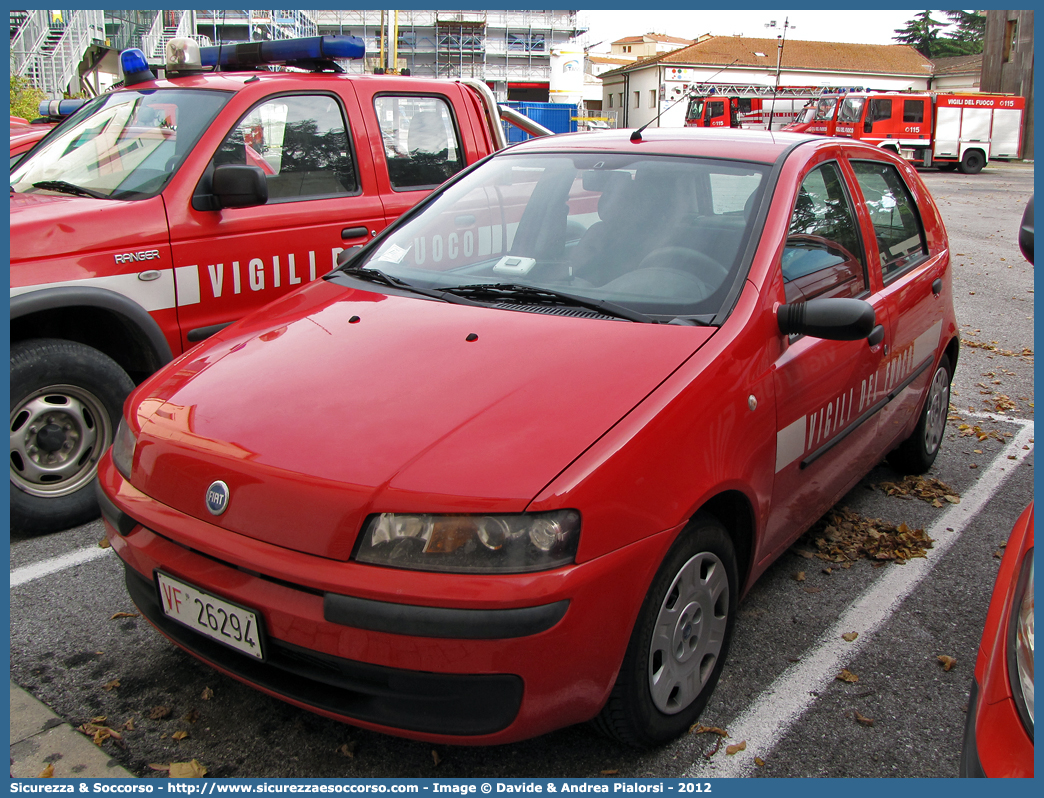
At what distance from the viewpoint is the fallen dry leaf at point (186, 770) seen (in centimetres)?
228

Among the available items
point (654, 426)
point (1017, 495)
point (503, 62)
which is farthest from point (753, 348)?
point (503, 62)

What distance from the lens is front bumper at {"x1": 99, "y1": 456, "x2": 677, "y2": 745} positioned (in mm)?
1900

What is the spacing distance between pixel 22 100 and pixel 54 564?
56.2 feet

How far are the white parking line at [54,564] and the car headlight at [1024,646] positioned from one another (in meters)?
3.27

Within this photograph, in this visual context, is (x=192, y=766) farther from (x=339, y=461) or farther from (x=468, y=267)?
(x=468, y=267)

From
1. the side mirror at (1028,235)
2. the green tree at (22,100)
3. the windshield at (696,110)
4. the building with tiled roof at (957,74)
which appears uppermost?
the building with tiled roof at (957,74)

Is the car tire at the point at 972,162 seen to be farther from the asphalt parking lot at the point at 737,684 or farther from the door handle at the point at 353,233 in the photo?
the door handle at the point at 353,233

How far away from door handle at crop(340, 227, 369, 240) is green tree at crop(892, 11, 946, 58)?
305 ft

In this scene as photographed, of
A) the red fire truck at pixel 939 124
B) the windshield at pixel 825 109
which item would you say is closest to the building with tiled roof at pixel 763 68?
the red fire truck at pixel 939 124

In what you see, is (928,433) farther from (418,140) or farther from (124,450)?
(124,450)

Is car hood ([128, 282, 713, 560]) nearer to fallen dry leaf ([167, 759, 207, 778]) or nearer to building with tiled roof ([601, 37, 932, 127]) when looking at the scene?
fallen dry leaf ([167, 759, 207, 778])

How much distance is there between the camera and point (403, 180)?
5.00 m

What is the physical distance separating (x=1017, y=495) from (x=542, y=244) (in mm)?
2883

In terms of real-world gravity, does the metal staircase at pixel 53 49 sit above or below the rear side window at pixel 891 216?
above
